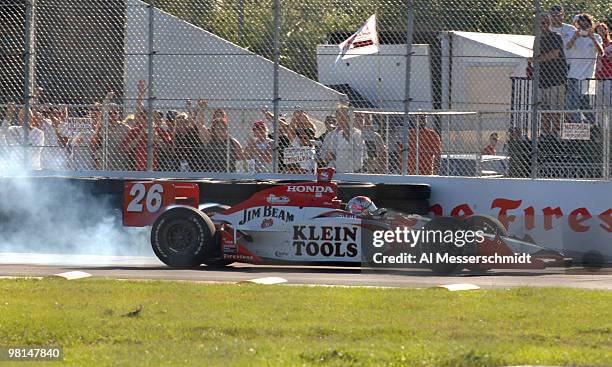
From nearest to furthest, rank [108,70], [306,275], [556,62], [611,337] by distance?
[611,337] < [306,275] < [556,62] < [108,70]

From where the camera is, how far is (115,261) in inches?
549

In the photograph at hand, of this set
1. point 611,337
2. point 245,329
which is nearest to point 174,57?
point 245,329

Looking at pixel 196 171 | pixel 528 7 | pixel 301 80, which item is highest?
pixel 528 7

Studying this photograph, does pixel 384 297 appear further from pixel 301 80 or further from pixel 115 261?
pixel 301 80

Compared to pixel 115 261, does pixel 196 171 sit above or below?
above

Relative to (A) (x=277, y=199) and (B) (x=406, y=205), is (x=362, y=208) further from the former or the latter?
(B) (x=406, y=205)

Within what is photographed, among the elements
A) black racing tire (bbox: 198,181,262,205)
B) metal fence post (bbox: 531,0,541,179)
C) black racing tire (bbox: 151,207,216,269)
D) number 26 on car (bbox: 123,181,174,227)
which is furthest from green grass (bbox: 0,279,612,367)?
metal fence post (bbox: 531,0,541,179)

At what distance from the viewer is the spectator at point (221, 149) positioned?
15.4m

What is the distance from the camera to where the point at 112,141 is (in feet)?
52.0

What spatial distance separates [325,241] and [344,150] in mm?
2820

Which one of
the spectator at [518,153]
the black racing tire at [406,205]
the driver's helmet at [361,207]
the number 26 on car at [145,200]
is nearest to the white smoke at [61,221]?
the number 26 on car at [145,200]

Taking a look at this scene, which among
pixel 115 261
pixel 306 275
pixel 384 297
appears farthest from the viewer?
pixel 115 261

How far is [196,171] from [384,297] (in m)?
6.20

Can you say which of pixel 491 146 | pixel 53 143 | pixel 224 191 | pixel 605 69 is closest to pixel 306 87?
pixel 224 191
